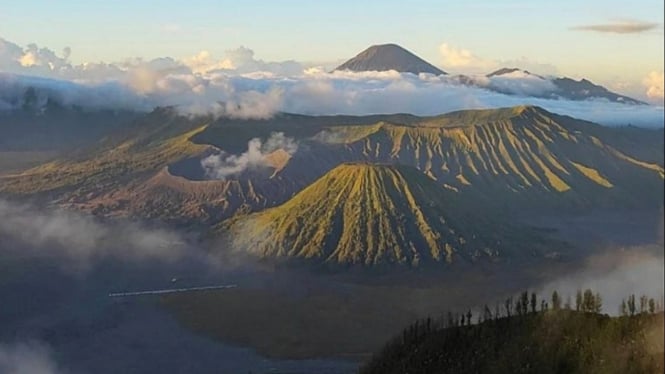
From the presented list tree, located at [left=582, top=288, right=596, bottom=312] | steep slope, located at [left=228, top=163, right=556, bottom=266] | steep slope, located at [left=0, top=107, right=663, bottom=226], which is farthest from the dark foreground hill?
steep slope, located at [left=0, top=107, right=663, bottom=226]

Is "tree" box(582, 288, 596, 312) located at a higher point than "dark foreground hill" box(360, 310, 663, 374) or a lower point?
higher

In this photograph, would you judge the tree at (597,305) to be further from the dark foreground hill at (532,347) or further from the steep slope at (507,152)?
the steep slope at (507,152)

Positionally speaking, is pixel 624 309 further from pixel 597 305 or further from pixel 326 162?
pixel 326 162

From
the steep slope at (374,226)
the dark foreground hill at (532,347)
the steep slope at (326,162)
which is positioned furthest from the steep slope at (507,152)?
the dark foreground hill at (532,347)

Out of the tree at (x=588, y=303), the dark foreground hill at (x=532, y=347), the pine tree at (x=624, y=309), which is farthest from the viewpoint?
the tree at (x=588, y=303)

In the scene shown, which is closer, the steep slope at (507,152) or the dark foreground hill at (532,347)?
the dark foreground hill at (532,347)

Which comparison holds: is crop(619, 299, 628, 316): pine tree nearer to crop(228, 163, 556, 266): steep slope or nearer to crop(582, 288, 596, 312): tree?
crop(582, 288, 596, 312): tree

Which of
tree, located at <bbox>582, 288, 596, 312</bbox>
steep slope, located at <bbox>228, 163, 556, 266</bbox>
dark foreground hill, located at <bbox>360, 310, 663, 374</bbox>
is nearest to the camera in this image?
dark foreground hill, located at <bbox>360, 310, 663, 374</bbox>
